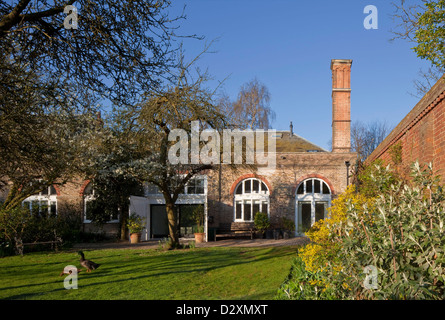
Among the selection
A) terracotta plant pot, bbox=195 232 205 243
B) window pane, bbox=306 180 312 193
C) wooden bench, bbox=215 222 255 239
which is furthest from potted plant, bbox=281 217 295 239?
terracotta plant pot, bbox=195 232 205 243

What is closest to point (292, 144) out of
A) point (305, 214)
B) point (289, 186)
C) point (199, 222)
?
point (289, 186)

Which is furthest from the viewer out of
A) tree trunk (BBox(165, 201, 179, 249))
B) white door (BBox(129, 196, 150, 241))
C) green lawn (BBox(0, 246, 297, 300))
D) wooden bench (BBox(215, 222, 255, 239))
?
wooden bench (BBox(215, 222, 255, 239))

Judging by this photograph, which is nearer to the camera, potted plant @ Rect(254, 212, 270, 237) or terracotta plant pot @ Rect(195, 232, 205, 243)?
terracotta plant pot @ Rect(195, 232, 205, 243)

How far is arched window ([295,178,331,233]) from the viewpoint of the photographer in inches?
858

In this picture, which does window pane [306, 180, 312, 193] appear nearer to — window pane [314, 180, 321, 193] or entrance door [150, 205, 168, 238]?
window pane [314, 180, 321, 193]

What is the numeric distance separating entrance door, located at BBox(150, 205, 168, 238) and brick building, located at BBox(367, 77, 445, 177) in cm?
1634

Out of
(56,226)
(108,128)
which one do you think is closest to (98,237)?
(56,226)

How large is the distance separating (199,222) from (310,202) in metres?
6.61

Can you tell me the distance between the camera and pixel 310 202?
21.9 meters

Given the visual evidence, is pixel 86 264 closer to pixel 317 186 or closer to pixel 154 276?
pixel 154 276

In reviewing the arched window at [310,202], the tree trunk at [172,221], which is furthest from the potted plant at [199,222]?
the arched window at [310,202]

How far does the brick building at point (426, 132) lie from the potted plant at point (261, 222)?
482 inches

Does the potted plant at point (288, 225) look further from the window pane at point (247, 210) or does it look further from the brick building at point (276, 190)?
the window pane at point (247, 210)
